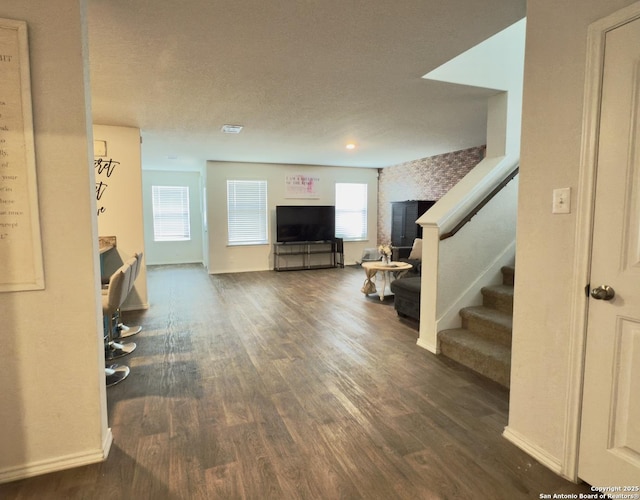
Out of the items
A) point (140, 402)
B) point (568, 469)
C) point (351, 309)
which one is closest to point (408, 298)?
point (351, 309)

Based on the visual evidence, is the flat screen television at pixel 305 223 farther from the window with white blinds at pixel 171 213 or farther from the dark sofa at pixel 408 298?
the dark sofa at pixel 408 298

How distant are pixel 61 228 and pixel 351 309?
3.73 m

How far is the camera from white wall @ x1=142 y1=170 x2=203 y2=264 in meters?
9.25

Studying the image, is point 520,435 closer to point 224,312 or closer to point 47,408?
point 47,408

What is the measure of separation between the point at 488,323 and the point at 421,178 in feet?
17.2

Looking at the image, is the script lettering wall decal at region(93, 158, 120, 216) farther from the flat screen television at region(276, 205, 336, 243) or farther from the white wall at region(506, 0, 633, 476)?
the white wall at region(506, 0, 633, 476)

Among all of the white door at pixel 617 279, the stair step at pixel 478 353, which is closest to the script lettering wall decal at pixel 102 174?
the stair step at pixel 478 353

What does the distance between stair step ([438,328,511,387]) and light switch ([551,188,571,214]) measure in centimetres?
138

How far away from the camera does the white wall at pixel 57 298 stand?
168cm

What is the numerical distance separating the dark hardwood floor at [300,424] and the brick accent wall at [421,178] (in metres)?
3.84

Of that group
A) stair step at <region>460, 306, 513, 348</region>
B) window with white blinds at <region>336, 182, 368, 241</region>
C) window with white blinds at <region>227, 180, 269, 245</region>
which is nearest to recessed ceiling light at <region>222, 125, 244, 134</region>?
window with white blinds at <region>227, 180, 269, 245</region>

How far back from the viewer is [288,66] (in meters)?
2.88

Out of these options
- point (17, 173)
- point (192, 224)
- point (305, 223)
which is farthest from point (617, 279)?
point (192, 224)

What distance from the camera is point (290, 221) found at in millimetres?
8312
